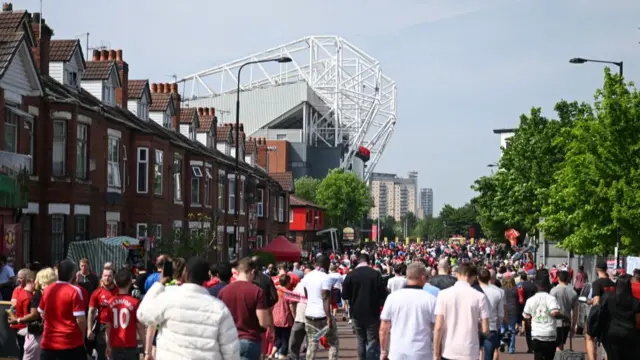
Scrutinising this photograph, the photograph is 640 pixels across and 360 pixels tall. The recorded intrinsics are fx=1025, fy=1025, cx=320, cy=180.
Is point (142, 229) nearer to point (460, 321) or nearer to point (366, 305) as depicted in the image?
point (366, 305)

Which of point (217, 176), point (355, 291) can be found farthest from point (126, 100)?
point (355, 291)

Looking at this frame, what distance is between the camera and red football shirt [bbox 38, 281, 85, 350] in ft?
36.7

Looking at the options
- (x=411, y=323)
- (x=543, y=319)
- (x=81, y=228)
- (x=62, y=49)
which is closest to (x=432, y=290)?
(x=543, y=319)

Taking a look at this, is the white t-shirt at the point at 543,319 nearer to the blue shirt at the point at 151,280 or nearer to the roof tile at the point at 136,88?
the blue shirt at the point at 151,280

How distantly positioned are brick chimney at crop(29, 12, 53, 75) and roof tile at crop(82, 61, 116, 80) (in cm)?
475

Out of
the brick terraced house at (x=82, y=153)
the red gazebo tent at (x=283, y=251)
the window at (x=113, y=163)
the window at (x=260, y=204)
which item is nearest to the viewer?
the brick terraced house at (x=82, y=153)

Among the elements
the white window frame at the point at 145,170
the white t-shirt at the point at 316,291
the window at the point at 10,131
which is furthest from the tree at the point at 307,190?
the white t-shirt at the point at 316,291

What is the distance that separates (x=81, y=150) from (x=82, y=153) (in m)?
0.11

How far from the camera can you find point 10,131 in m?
25.2

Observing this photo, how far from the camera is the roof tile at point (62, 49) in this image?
31.4m

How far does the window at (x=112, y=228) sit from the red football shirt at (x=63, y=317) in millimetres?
21514

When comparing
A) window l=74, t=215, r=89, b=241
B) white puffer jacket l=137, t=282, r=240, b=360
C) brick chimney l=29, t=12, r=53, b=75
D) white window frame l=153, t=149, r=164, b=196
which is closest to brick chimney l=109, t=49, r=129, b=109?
white window frame l=153, t=149, r=164, b=196

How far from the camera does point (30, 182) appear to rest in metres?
26.5

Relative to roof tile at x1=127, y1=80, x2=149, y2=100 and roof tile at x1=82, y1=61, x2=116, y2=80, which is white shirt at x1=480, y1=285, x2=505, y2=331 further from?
roof tile at x1=127, y1=80, x2=149, y2=100
